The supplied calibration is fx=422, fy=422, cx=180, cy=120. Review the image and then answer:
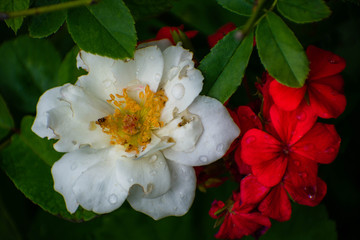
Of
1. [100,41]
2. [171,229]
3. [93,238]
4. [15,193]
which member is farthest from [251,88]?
[15,193]

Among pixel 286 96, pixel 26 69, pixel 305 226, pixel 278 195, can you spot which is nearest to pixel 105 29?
pixel 286 96

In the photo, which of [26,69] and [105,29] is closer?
[105,29]

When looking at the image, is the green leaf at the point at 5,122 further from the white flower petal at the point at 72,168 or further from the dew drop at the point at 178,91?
the dew drop at the point at 178,91

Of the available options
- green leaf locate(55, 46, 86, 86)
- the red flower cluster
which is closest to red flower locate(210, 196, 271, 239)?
the red flower cluster

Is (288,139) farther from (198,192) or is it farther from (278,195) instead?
(198,192)

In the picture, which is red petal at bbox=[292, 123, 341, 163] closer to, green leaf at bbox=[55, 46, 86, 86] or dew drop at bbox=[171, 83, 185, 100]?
dew drop at bbox=[171, 83, 185, 100]

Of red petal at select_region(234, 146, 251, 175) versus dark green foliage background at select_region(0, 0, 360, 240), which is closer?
red petal at select_region(234, 146, 251, 175)
